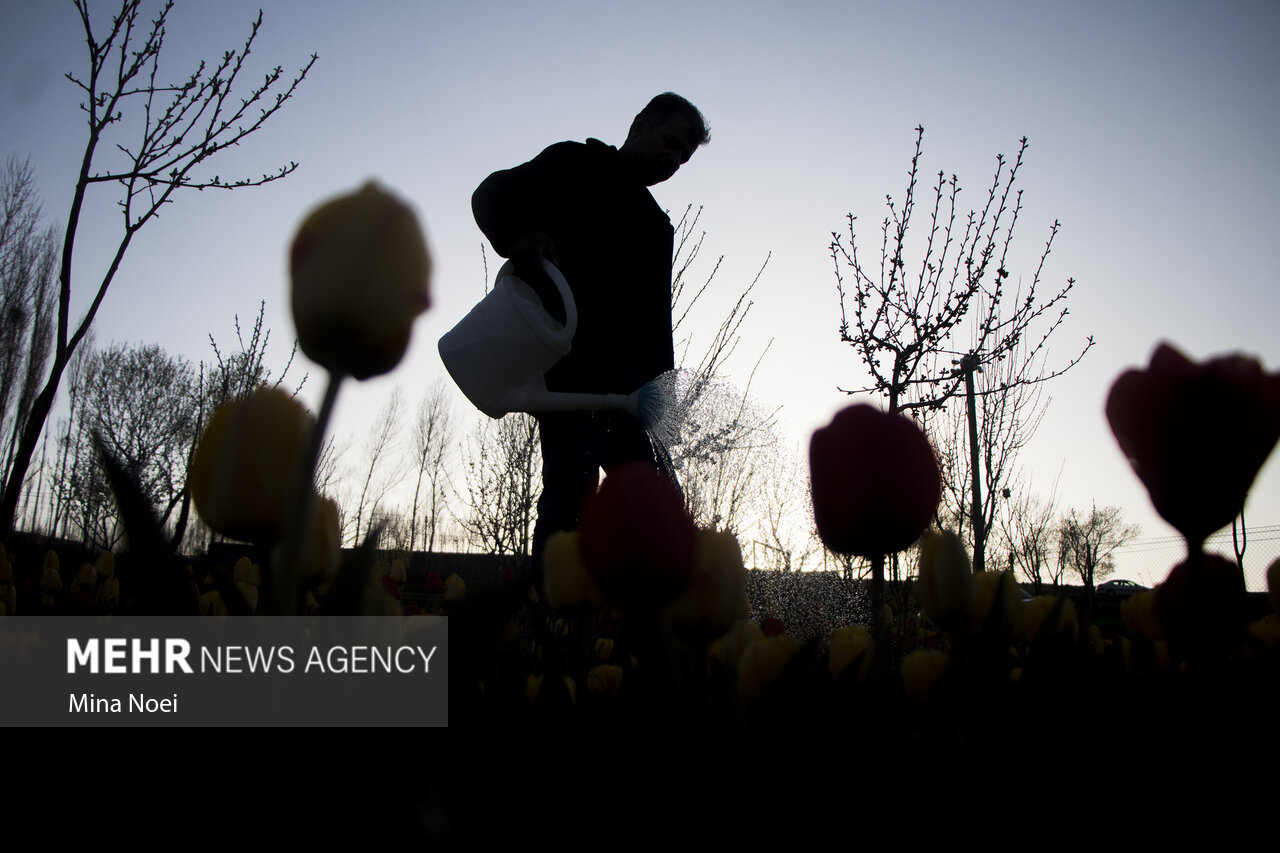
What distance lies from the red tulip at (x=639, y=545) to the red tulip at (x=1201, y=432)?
9.4 inches

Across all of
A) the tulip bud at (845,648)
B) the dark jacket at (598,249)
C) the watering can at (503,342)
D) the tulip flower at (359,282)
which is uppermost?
the dark jacket at (598,249)

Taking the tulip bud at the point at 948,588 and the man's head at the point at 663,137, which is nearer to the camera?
the tulip bud at the point at 948,588

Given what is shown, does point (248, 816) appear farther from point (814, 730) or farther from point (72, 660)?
point (72, 660)

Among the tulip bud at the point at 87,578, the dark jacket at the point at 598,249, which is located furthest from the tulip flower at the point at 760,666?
the dark jacket at the point at 598,249

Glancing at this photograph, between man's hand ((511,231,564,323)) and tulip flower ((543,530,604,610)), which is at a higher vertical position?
man's hand ((511,231,564,323))

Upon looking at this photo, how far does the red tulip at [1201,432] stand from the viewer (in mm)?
350

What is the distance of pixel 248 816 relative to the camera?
0.89 feet

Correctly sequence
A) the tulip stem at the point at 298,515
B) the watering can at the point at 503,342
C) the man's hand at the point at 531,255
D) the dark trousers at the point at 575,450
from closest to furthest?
the tulip stem at the point at 298,515 → the watering can at the point at 503,342 → the man's hand at the point at 531,255 → the dark trousers at the point at 575,450

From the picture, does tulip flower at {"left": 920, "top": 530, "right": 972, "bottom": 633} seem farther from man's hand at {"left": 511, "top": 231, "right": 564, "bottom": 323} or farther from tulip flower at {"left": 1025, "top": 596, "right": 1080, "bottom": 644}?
man's hand at {"left": 511, "top": 231, "right": 564, "bottom": 323}

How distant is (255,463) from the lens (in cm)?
38

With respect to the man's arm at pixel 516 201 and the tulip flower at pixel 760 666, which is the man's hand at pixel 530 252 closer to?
the man's arm at pixel 516 201

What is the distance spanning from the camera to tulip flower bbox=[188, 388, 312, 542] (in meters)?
0.38

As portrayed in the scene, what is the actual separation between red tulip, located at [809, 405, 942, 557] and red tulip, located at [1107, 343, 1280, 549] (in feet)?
0.35

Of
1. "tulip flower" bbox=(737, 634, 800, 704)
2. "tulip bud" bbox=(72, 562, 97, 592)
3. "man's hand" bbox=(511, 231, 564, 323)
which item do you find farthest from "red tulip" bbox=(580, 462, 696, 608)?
"tulip bud" bbox=(72, 562, 97, 592)
